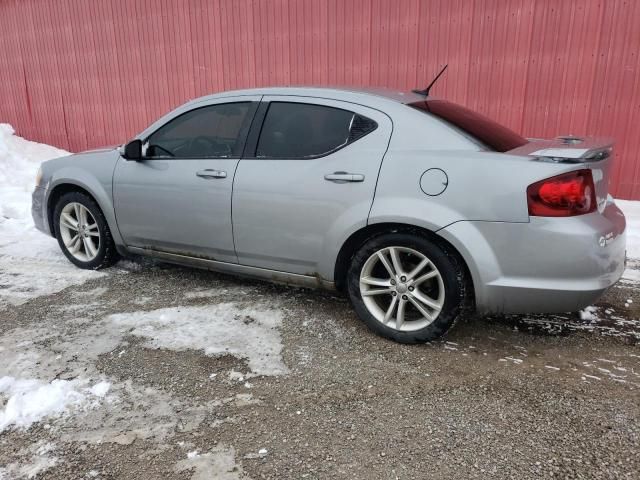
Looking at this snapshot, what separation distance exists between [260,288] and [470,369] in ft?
6.07

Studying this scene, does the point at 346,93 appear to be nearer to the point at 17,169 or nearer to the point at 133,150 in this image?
the point at 133,150

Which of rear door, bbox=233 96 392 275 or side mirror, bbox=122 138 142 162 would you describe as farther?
side mirror, bbox=122 138 142 162

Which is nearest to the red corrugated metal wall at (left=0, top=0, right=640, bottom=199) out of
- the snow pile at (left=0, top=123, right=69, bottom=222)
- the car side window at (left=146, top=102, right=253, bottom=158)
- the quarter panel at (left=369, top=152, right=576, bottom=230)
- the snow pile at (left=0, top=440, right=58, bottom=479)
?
the snow pile at (left=0, top=123, right=69, bottom=222)

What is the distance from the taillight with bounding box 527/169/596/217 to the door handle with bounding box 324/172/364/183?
989mm

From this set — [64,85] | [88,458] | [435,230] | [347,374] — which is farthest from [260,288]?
[64,85]

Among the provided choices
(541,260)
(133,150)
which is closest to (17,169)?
(133,150)

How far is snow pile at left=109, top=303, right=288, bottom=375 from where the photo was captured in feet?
10.2

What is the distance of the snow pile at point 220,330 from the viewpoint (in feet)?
10.2

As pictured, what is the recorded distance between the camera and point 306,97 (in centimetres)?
350

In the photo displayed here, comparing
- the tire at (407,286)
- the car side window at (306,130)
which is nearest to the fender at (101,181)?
the car side window at (306,130)

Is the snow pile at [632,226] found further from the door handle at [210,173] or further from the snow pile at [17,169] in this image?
the snow pile at [17,169]

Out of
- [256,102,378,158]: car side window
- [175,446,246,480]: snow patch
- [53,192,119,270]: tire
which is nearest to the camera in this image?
[175,446,246,480]: snow patch

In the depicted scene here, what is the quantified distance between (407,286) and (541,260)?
78 cm

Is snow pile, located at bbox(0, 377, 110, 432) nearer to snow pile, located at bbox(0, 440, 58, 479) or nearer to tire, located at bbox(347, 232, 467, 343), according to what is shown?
snow pile, located at bbox(0, 440, 58, 479)
